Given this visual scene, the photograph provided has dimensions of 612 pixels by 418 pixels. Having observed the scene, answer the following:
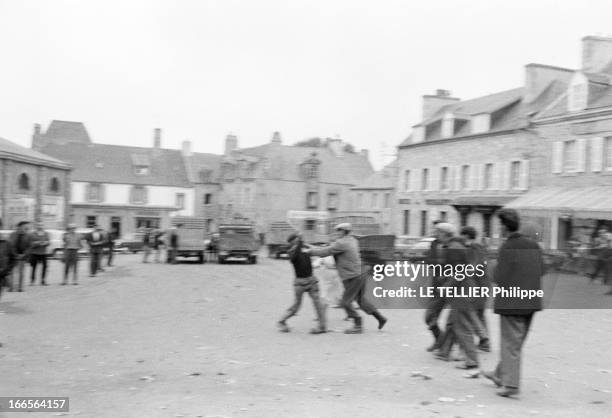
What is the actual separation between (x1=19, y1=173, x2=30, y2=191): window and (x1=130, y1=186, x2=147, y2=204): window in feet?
84.8

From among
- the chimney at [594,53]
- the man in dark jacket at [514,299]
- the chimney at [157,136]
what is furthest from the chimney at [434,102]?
the man in dark jacket at [514,299]

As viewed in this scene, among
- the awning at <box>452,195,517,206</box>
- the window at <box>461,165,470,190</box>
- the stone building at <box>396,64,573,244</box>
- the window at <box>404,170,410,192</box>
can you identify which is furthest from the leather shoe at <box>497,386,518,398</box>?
the window at <box>404,170,410,192</box>

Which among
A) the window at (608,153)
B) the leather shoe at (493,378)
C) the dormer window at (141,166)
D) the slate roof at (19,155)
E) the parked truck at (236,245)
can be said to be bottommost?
the leather shoe at (493,378)

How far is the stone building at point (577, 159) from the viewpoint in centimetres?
2878

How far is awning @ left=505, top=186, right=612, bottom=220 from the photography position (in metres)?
27.5

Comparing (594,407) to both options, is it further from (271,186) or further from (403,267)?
(271,186)

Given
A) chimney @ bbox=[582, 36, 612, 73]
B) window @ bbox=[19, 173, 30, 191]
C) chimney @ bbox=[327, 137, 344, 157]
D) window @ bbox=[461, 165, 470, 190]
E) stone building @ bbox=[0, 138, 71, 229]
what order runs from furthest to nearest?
chimney @ bbox=[327, 137, 344, 157]
window @ bbox=[461, 165, 470, 190]
window @ bbox=[19, 173, 30, 191]
stone building @ bbox=[0, 138, 71, 229]
chimney @ bbox=[582, 36, 612, 73]

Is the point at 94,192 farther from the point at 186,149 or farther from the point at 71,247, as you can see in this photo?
the point at 71,247

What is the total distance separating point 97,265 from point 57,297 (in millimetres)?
6591

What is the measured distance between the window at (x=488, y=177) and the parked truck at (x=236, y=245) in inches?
545

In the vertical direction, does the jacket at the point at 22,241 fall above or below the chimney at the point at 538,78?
below

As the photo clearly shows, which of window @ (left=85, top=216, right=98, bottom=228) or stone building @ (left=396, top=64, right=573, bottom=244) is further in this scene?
window @ (left=85, top=216, right=98, bottom=228)

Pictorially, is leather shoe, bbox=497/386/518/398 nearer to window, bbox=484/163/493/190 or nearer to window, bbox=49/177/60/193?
window, bbox=484/163/493/190

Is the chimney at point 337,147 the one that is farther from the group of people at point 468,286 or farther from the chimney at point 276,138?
the group of people at point 468,286
